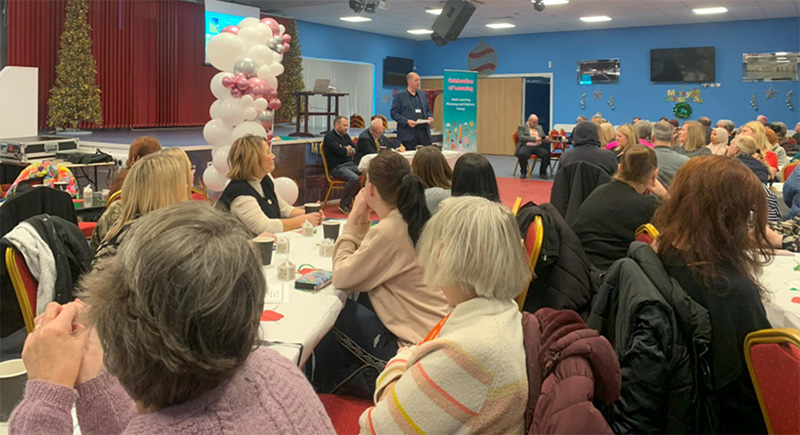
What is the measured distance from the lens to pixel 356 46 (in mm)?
16641

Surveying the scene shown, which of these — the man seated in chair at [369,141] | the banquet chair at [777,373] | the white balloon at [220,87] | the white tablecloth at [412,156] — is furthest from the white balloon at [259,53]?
the banquet chair at [777,373]

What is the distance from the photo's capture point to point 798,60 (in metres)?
13.6

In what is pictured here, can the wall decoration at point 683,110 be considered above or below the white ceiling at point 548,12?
below

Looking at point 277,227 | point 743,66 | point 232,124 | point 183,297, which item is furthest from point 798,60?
point 183,297

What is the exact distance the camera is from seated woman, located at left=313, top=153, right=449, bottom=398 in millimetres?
2590

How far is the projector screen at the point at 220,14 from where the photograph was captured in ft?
39.5

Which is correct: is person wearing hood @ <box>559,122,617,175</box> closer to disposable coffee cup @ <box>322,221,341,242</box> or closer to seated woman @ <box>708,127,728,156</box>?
seated woman @ <box>708,127,728,156</box>

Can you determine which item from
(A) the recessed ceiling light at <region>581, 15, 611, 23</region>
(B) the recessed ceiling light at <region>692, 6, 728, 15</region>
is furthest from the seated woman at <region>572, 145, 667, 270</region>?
(A) the recessed ceiling light at <region>581, 15, 611, 23</region>

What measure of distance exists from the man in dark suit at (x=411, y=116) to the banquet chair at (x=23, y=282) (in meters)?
7.41

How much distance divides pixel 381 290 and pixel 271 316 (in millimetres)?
597

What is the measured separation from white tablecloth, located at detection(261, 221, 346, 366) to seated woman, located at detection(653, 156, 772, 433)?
3.69 feet

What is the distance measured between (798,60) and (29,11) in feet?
46.7

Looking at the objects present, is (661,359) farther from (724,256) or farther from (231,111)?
(231,111)

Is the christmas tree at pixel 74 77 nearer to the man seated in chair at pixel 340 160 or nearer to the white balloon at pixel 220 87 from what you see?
Result: the man seated in chair at pixel 340 160
